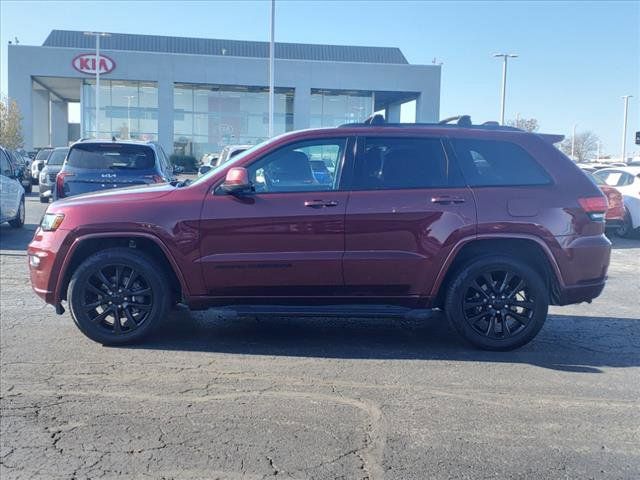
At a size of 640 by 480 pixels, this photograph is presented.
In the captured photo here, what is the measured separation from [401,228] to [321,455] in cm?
240

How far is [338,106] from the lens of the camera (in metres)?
44.7

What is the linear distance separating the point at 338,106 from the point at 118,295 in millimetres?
40033

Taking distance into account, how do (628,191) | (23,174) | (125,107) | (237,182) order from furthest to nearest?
(125,107)
(23,174)
(628,191)
(237,182)

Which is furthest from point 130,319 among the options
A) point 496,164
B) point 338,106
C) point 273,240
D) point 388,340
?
point 338,106

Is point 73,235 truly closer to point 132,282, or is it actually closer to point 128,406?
point 132,282

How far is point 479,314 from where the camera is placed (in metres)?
5.94

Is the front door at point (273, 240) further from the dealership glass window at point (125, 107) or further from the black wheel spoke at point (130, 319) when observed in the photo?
the dealership glass window at point (125, 107)

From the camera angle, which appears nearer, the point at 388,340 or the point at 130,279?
the point at 130,279

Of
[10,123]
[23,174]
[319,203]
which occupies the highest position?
[10,123]

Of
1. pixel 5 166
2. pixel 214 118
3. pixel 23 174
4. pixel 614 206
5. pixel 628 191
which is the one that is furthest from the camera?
pixel 214 118

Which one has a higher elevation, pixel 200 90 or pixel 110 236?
pixel 200 90

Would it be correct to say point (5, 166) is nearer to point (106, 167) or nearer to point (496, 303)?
point (106, 167)

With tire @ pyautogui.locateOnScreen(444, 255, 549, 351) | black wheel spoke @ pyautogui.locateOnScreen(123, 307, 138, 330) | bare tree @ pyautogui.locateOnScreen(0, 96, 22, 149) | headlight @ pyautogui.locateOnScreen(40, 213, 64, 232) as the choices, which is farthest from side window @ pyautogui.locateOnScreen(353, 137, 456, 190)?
bare tree @ pyautogui.locateOnScreen(0, 96, 22, 149)

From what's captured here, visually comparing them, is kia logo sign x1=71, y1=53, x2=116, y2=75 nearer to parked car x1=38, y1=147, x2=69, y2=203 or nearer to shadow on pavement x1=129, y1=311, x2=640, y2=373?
parked car x1=38, y1=147, x2=69, y2=203
